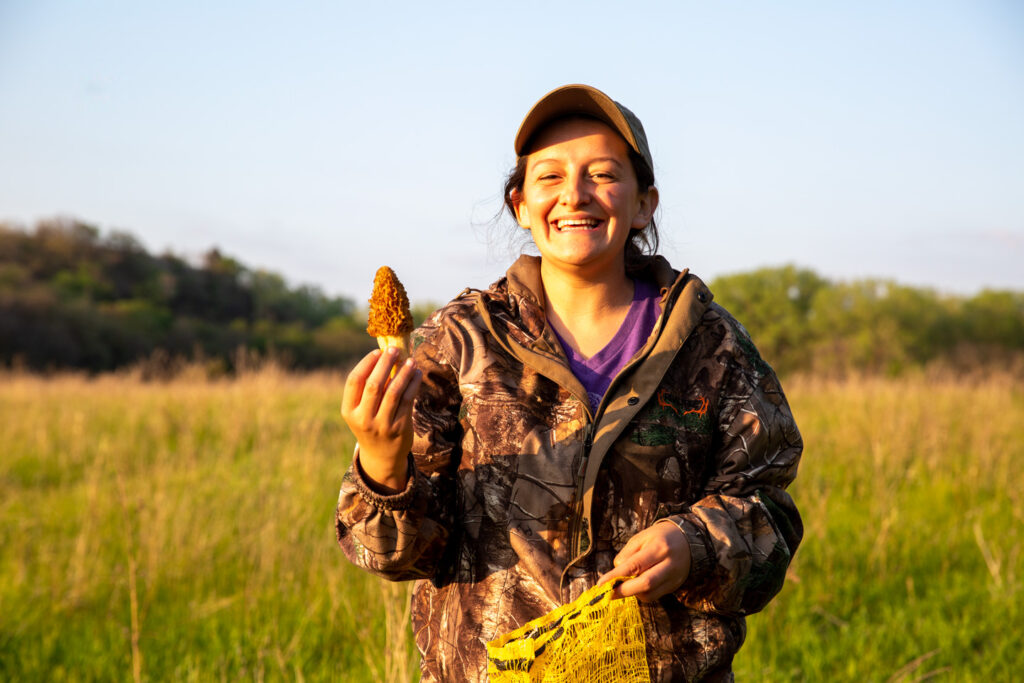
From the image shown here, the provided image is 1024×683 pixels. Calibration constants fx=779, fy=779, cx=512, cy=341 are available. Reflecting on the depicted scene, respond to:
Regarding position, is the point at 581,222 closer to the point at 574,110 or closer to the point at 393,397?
the point at 574,110

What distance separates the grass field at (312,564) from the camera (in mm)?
4047

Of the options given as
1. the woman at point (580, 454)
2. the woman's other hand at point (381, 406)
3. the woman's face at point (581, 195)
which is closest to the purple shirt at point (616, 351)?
the woman at point (580, 454)

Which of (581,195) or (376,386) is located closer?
(376,386)

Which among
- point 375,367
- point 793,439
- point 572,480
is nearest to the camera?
point 375,367

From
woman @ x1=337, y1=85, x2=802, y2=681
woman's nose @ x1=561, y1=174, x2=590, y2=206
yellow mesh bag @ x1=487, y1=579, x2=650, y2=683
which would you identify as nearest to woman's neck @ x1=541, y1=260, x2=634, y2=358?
woman @ x1=337, y1=85, x2=802, y2=681

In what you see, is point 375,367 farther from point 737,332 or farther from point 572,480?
point 737,332

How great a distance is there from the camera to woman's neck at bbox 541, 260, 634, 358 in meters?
2.20

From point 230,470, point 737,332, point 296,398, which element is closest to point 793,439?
point 737,332

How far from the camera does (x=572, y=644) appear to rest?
1.82 metres

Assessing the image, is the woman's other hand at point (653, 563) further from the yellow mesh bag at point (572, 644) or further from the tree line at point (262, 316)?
the tree line at point (262, 316)

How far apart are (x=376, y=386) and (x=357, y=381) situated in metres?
0.05

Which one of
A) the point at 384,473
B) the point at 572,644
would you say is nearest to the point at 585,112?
the point at 384,473

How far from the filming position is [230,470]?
7.29 metres

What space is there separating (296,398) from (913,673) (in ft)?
31.8
